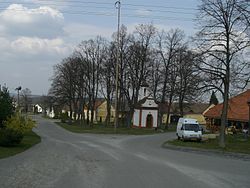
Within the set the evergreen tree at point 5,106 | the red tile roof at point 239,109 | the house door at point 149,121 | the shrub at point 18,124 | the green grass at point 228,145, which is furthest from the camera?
the house door at point 149,121

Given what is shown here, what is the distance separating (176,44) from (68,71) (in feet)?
80.5

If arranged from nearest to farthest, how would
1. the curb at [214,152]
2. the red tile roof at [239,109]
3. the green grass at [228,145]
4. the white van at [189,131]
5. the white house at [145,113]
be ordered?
the curb at [214,152]
the green grass at [228,145]
the white van at [189,131]
the red tile roof at [239,109]
the white house at [145,113]

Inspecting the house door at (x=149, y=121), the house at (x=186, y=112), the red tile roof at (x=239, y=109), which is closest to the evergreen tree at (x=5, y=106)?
the red tile roof at (x=239, y=109)

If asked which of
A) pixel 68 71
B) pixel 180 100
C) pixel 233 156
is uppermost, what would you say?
pixel 68 71

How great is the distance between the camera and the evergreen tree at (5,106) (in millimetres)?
37062

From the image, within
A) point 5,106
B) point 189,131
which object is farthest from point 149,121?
point 5,106

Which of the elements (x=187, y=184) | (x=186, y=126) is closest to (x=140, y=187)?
(x=187, y=184)

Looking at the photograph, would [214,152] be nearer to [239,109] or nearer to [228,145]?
[228,145]

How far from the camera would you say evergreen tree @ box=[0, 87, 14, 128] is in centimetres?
3706

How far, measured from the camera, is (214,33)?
115ft

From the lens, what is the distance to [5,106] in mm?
37625

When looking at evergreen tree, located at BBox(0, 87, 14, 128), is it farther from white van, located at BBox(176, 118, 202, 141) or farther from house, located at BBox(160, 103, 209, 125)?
house, located at BBox(160, 103, 209, 125)

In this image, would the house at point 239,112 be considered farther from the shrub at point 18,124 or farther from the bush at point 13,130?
the bush at point 13,130

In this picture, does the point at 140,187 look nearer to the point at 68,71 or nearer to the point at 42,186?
the point at 42,186
